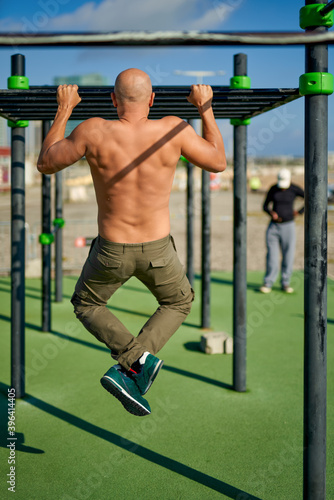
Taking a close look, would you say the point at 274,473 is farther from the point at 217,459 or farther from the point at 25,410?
the point at 25,410

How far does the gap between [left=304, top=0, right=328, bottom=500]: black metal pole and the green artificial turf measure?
2.13 feet

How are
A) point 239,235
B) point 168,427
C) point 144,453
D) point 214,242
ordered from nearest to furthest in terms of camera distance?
point 144,453 → point 168,427 → point 239,235 → point 214,242

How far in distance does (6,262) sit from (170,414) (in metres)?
9.41

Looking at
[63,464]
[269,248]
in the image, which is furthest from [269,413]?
[269,248]

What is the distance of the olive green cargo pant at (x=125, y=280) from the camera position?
2.76 meters

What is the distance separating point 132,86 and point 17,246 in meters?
2.37

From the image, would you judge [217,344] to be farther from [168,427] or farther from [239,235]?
[168,427]

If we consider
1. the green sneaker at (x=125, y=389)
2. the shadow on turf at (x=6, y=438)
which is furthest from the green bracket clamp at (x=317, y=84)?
the shadow on turf at (x=6, y=438)

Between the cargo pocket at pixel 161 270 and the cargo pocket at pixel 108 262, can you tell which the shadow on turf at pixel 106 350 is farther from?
the cargo pocket at pixel 108 262

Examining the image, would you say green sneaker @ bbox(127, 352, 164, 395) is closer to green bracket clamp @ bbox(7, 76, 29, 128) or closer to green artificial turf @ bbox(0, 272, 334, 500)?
green artificial turf @ bbox(0, 272, 334, 500)

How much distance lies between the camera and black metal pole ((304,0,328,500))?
2.62 metres

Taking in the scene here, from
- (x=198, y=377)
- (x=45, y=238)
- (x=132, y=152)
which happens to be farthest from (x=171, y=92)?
(x=45, y=238)

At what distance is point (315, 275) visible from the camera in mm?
2674

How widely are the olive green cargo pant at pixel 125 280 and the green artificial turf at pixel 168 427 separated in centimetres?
100
